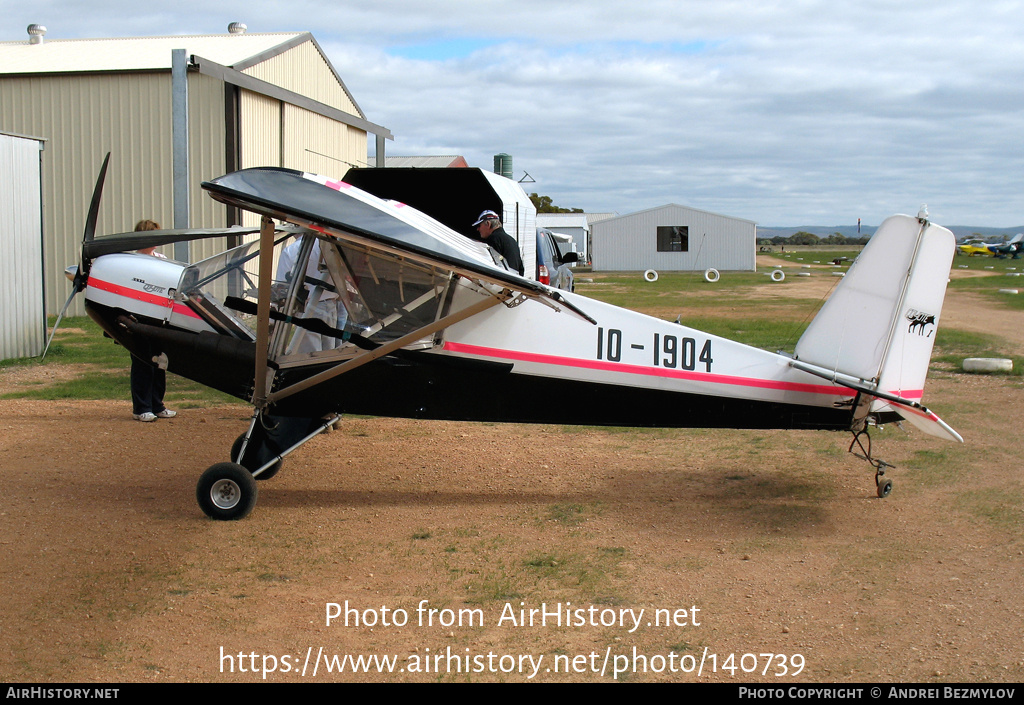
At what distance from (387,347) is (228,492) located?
157 centimetres

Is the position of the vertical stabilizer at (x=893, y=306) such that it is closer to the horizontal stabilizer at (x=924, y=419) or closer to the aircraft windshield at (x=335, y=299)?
the horizontal stabilizer at (x=924, y=419)

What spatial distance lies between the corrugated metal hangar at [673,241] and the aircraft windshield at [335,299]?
157 ft

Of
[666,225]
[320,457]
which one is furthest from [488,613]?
[666,225]

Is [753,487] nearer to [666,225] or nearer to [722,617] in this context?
[722,617]

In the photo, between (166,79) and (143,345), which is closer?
(143,345)

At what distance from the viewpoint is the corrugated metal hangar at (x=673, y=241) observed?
5303 centimetres

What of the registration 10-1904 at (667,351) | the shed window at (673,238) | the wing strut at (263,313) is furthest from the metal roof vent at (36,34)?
the shed window at (673,238)

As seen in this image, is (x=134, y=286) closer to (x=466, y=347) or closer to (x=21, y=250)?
(x=466, y=347)

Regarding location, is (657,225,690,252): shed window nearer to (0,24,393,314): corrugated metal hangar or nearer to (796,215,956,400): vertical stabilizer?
(0,24,393,314): corrugated metal hangar

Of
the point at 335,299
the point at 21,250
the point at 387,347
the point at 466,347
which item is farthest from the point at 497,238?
the point at 21,250

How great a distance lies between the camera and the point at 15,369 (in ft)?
40.2

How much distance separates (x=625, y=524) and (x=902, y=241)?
2.77 metres

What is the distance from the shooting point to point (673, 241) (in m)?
54.0
